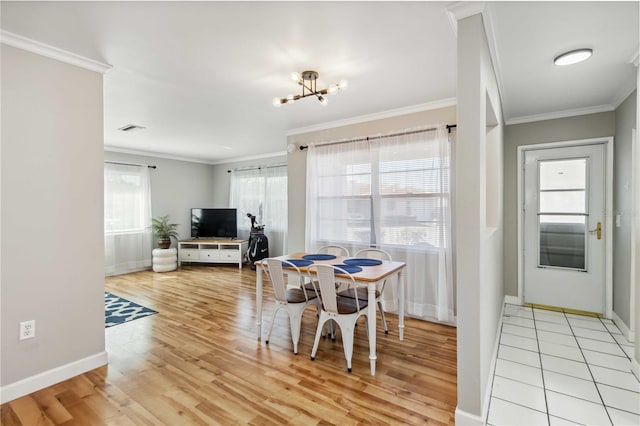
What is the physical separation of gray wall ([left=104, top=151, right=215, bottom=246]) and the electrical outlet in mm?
4755

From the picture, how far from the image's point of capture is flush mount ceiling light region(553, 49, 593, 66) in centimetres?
224

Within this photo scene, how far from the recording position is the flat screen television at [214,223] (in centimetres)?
693

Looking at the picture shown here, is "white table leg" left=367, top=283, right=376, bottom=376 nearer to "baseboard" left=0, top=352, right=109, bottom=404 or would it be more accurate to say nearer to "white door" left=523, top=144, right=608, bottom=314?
"baseboard" left=0, top=352, right=109, bottom=404

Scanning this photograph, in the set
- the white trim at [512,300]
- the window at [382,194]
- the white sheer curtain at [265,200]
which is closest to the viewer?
the window at [382,194]

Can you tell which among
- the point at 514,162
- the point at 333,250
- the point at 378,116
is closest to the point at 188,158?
the point at 333,250

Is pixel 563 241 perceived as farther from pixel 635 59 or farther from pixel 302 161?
pixel 302 161

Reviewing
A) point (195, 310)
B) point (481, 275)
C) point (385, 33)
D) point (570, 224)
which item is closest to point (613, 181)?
point (570, 224)

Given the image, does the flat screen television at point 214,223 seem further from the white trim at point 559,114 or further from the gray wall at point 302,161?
the white trim at point 559,114

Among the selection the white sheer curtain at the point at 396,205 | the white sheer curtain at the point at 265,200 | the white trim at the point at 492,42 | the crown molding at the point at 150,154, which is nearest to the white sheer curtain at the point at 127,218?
the crown molding at the point at 150,154

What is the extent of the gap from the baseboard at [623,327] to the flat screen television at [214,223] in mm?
6339

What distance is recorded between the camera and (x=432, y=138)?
11.5 feet

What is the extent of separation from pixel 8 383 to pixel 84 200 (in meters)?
1.32

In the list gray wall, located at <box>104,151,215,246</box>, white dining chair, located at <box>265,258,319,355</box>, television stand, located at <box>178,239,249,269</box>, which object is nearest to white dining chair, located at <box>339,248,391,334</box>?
white dining chair, located at <box>265,258,319,355</box>

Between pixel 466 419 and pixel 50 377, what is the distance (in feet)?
9.34
